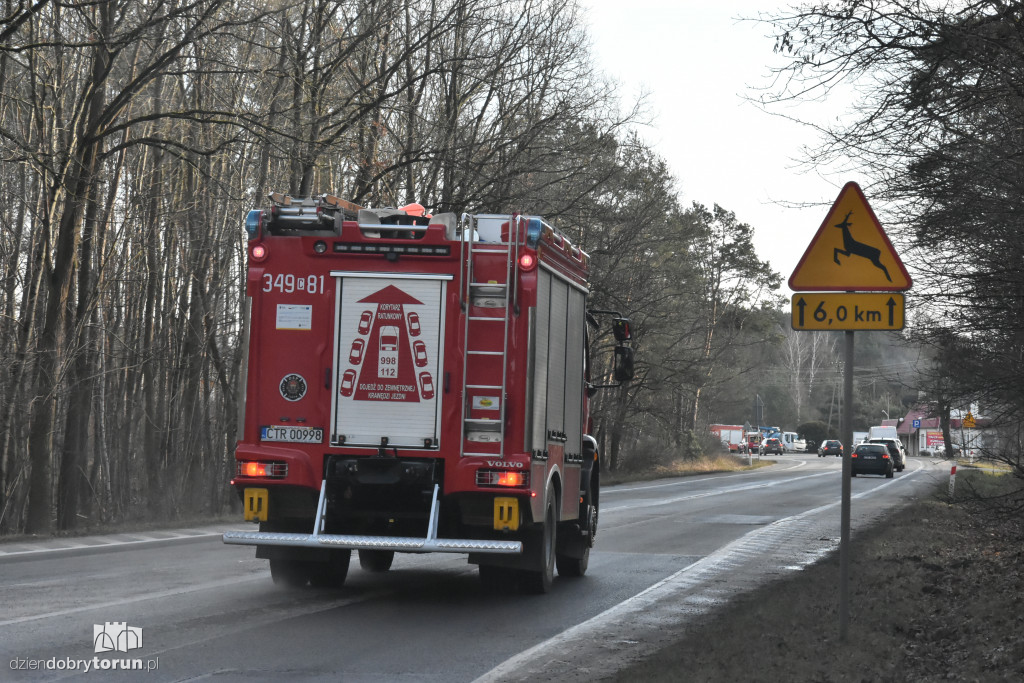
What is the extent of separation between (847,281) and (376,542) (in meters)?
4.08

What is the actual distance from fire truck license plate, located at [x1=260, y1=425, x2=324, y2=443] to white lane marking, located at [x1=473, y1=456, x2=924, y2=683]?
103 inches

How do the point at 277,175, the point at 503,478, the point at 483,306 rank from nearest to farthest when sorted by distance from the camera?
the point at 503,478, the point at 483,306, the point at 277,175

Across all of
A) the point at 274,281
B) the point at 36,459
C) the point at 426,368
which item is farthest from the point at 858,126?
the point at 36,459

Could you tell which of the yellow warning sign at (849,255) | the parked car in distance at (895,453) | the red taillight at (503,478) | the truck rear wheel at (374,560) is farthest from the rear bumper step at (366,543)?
the parked car in distance at (895,453)

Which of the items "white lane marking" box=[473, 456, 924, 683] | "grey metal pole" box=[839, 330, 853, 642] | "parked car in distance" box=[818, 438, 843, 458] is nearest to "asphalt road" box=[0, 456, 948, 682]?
"white lane marking" box=[473, 456, 924, 683]

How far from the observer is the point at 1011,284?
10055 mm

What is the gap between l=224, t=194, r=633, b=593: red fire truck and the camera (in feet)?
31.5

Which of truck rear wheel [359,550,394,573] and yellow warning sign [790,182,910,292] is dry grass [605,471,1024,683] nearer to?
yellow warning sign [790,182,910,292]

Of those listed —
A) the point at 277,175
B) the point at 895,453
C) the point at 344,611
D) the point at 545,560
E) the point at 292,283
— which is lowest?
the point at 344,611

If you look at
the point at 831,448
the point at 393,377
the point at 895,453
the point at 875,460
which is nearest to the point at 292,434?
the point at 393,377

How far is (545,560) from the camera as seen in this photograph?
10570mm

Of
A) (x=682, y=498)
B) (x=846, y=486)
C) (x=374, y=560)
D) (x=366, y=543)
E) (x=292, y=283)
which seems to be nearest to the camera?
(x=846, y=486)

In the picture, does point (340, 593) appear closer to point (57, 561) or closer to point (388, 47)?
point (57, 561)

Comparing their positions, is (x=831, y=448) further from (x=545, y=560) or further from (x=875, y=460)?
(x=545, y=560)
